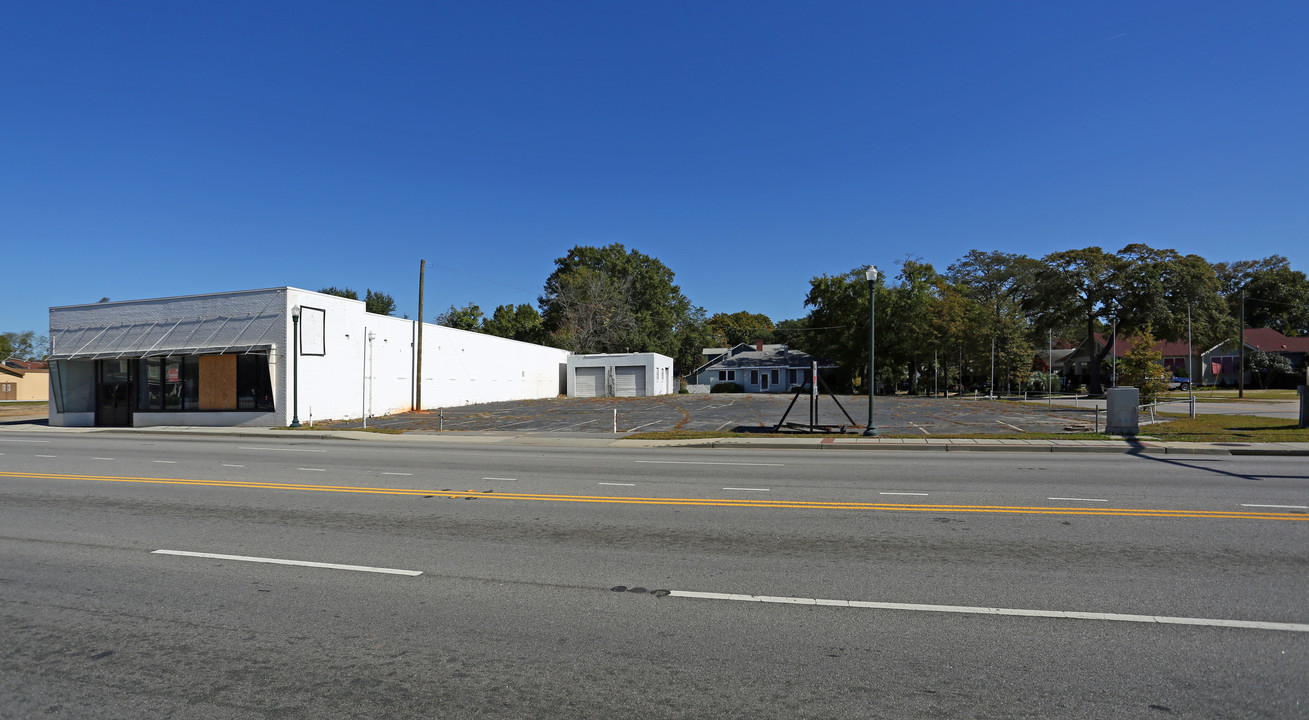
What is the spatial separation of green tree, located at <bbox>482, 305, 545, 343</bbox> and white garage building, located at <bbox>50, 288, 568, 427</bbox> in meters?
41.8

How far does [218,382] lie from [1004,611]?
3347 cm

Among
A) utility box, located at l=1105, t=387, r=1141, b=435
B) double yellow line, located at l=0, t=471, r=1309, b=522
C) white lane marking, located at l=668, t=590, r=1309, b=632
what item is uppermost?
utility box, located at l=1105, t=387, r=1141, b=435

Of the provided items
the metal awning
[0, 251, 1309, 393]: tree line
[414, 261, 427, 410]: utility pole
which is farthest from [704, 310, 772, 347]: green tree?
the metal awning

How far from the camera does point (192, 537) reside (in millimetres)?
7645

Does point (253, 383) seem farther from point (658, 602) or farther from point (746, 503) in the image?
point (658, 602)

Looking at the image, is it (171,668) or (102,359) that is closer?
(171,668)

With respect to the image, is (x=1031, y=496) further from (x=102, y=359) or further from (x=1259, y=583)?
(x=102, y=359)

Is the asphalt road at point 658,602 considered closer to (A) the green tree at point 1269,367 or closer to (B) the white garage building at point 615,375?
(B) the white garage building at point 615,375

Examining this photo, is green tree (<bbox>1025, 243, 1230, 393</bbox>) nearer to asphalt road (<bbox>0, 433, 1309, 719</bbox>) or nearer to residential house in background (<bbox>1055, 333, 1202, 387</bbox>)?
residential house in background (<bbox>1055, 333, 1202, 387</bbox>)

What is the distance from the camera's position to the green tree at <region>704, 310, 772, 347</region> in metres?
Result: 118

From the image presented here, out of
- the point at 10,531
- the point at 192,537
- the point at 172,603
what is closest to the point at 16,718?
the point at 172,603

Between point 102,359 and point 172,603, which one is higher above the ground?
point 102,359

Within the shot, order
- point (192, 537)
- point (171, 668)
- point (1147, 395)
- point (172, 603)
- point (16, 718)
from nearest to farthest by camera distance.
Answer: point (16, 718) → point (171, 668) → point (172, 603) → point (192, 537) → point (1147, 395)

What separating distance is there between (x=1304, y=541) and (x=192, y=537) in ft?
39.9
